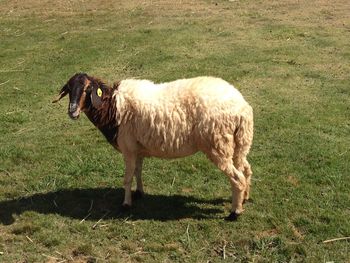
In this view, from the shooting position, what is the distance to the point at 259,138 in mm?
8836

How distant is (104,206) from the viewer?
6859mm

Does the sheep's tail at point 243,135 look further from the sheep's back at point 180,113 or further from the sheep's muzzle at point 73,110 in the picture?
the sheep's muzzle at point 73,110

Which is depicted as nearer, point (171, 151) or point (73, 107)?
point (73, 107)

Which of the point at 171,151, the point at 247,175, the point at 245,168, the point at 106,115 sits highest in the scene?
the point at 106,115

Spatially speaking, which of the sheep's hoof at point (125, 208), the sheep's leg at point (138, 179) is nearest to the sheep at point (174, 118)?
the sheep's leg at point (138, 179)

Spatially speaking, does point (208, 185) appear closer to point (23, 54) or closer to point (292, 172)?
point (292, 172)

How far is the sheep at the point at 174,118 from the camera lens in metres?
6.02

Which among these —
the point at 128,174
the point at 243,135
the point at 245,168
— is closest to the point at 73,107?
the point at 128,174

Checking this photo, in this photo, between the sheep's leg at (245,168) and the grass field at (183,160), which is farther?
the sheep's leg at (245,168)

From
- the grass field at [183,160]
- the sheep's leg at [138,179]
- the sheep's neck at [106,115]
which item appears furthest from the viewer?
the sheep's leg at [138,179]

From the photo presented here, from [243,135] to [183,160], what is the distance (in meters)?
2.10

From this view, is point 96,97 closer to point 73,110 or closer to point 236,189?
point 73,110

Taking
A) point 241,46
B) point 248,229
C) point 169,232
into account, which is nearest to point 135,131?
point 169,232

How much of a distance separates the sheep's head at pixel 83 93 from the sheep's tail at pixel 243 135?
5.78 ft
